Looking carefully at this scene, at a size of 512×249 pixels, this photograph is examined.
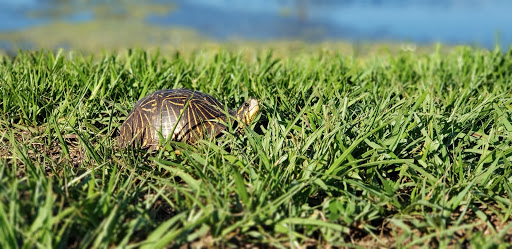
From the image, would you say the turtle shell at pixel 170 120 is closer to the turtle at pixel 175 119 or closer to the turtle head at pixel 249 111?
the turtle at pixel 175 119

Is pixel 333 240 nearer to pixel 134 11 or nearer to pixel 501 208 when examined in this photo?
pixel 501 208

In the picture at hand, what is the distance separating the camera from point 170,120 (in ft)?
10.3

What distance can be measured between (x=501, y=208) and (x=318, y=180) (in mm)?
951

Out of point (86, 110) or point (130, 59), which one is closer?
point (86, 110)

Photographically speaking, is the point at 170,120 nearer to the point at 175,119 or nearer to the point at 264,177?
the point at 175,119

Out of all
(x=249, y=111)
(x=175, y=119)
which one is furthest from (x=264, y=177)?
(x=175, y=119)

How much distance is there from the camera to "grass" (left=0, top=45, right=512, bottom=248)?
218cm

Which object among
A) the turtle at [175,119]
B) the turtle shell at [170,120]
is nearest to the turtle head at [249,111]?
the turtle at [175,119]

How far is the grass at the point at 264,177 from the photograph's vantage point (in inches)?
85.7

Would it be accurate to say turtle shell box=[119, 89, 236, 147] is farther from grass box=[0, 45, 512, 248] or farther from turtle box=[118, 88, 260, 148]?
grass box=[0, 45, 512, 248]

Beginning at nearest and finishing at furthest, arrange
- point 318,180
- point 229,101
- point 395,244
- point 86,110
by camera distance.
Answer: point 395,244 < point 318,180 < point 86,110 < point 229,101

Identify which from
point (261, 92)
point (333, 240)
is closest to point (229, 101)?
point (261, 92)

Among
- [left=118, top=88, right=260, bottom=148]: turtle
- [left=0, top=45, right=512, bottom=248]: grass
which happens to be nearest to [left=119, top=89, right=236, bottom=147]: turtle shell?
[left=118, top=88, right=260, bottom=148]: turtle

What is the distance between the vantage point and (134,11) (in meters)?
16.1
